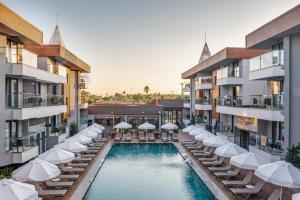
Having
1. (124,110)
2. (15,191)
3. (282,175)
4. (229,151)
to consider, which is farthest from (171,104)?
(15,191)

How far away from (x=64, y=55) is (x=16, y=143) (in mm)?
10747

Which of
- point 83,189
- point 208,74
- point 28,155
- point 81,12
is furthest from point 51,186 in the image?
point 208,74

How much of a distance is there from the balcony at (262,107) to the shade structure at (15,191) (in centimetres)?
1294

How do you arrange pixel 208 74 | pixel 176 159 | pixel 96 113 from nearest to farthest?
1. pixel 176 159
2. pixel 208 74
3. pixel 96 113

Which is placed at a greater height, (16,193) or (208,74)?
(208,74)

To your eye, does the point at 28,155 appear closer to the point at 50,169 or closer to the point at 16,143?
the point at 16,143

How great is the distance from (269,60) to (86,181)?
39.8 ft

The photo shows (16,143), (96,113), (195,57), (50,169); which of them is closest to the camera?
(50,169)

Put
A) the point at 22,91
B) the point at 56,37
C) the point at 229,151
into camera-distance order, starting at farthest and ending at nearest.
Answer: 1. the point at 56,37
2. the point at 22,91
3. the point at 229,151

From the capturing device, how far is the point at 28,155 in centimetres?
1884

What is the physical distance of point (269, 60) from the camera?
18.7 meters

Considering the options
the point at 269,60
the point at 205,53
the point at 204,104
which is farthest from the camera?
the point at 205,53

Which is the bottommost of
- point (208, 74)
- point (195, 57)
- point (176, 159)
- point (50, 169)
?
point (176, 159)

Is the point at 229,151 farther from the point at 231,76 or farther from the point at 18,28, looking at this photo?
the point at 18,28
